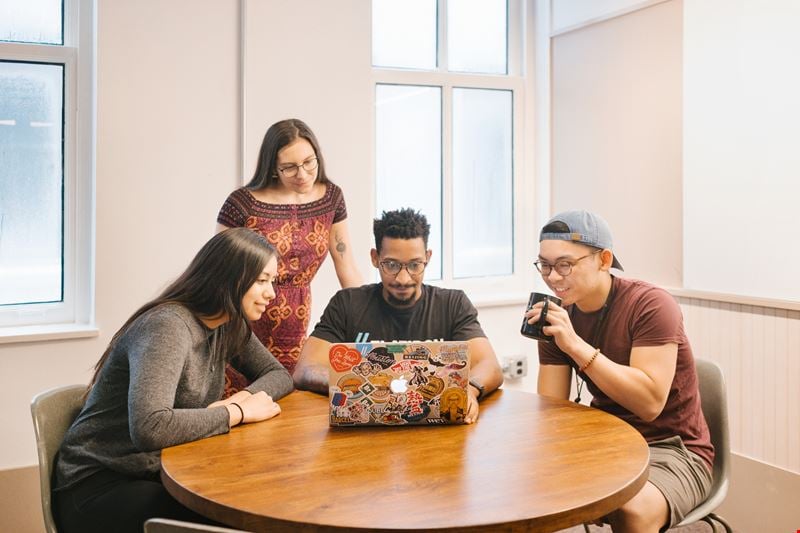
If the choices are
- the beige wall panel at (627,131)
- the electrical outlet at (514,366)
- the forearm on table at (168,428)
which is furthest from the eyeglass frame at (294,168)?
the electrical outlet at (514,366)

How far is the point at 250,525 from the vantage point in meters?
1.28

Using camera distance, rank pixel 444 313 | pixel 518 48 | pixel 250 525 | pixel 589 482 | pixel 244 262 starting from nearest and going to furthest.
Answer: pixel 250 525 < pixel 589 482 < pixel 244 262 < pixel 444 313 < pixel 518 48

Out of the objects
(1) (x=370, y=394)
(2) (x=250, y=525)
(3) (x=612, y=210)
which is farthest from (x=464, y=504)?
(3) (x=612, y=210)

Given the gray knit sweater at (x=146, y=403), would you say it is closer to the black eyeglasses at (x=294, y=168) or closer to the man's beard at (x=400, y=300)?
the man's beard at (x=400, y=300)

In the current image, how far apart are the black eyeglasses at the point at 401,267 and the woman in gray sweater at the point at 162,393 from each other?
0.45 metres

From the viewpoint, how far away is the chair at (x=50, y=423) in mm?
1760

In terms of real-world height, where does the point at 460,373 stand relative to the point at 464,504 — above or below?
above

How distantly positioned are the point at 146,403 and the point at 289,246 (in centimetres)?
105

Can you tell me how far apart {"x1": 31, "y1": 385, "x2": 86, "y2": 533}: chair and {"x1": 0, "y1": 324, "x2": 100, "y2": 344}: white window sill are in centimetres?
114

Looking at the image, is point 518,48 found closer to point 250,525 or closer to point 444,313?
point 444,313

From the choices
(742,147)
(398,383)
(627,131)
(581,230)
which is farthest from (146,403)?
(627,131)

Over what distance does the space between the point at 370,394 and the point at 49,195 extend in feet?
6.89

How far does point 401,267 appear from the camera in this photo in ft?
7.55

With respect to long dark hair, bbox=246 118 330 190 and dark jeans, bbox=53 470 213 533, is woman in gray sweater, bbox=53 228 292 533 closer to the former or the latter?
dark jeans, bbox=53 470 213 533
